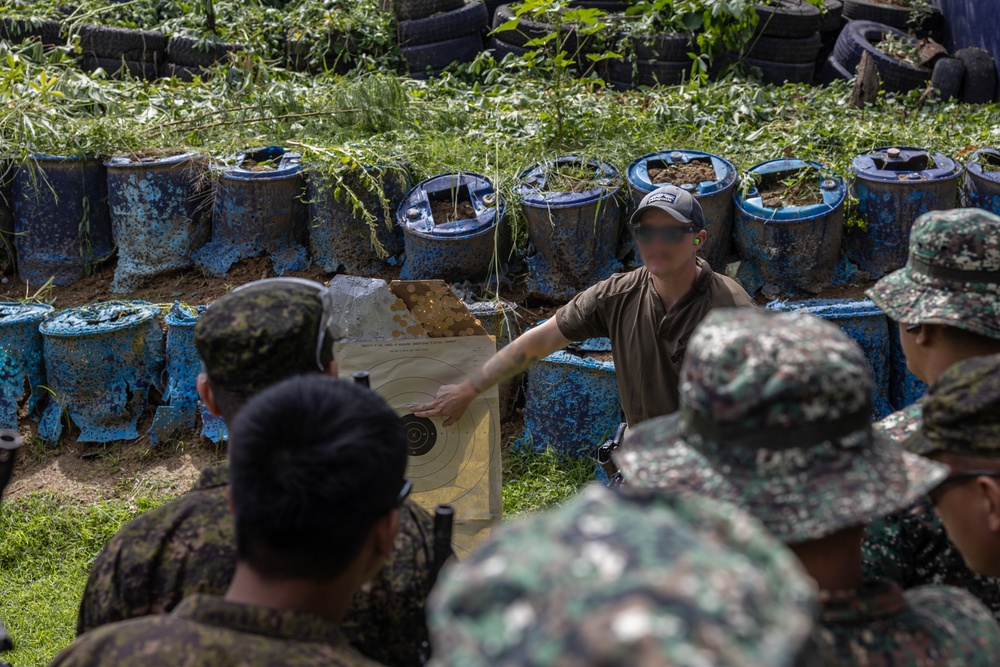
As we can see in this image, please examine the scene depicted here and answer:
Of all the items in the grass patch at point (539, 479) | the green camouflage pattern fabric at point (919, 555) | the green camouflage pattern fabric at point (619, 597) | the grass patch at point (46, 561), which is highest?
the green camouflage pattern fabric at point (619, 597)

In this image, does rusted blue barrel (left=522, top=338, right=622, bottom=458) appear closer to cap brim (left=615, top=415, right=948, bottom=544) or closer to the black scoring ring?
the black scoring ring

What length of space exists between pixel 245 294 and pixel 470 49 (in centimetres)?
734

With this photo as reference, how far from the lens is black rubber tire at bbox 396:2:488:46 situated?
29.2 ft

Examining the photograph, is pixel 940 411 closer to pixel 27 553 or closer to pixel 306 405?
pixel 306 405

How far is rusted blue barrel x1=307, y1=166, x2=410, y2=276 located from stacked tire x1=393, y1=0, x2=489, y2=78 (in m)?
3.21

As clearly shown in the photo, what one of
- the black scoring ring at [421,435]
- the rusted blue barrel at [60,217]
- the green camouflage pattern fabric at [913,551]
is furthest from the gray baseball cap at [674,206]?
the rusted blue barrel at [60,217]

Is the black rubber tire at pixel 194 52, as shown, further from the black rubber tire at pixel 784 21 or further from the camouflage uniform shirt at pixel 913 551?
the camouflage uniform shirt at pixel 913 551

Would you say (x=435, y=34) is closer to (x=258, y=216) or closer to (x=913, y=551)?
(x=258, y=216)

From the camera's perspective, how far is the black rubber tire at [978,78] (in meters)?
8.48

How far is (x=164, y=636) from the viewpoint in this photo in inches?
57.9

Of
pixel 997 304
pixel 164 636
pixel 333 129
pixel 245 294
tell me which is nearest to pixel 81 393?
pixel 333 129

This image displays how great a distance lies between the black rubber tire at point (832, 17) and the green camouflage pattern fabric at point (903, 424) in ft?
26.6

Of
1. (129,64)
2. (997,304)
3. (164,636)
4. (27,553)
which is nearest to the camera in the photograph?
(164,636)

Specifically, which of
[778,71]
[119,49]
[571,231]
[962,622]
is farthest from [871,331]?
[119,49]
